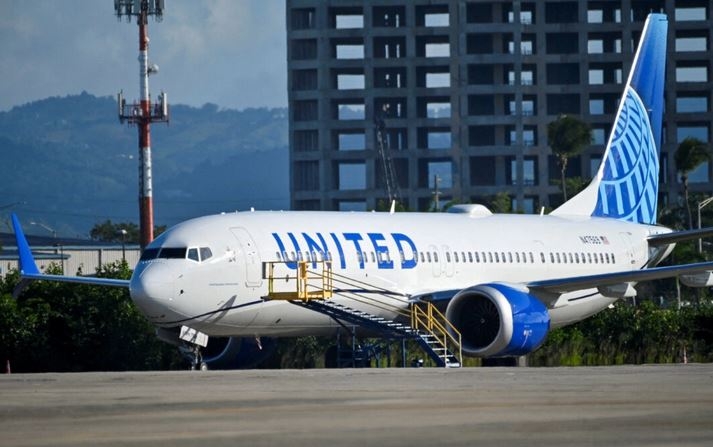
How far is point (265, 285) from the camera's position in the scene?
1335 inches

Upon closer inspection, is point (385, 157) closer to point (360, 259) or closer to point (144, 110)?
point (144, 110)

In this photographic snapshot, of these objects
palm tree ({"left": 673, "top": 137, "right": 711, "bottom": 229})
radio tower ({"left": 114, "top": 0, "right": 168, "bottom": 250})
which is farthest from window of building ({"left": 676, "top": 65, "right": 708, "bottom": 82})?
radio tower ({"left": 114, "top": 0, "right": 168, "bottom": 250})

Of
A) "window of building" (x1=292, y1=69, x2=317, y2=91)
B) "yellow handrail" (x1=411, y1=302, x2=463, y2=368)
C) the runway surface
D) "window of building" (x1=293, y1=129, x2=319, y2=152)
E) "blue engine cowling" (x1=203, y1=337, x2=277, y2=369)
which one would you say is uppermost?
"window of building" (x1=292, y1=69, x2=317, y2=91)

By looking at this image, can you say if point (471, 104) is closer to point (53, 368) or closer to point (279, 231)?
point (53, 368)

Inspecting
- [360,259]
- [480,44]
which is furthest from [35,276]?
[480,44]

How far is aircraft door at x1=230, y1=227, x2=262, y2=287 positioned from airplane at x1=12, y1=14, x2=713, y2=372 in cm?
2

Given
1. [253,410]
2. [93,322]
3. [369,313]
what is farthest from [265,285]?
[253,410]

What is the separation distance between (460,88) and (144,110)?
68983 millimetres

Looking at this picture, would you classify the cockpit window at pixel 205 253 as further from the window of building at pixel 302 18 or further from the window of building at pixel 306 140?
the window of building at pixel 302 18

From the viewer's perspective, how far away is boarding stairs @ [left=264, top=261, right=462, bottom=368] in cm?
3391

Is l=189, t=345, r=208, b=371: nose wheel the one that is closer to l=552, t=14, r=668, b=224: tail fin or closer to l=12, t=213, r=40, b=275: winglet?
l=12, t=213, r=40, b=275: winglet

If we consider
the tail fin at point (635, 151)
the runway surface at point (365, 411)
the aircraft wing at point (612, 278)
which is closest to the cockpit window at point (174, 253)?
the aircraft wing at point (612, 278)

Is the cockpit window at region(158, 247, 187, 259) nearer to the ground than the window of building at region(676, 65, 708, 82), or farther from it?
nearer to the ground

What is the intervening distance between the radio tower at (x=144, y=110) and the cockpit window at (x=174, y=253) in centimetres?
3136
